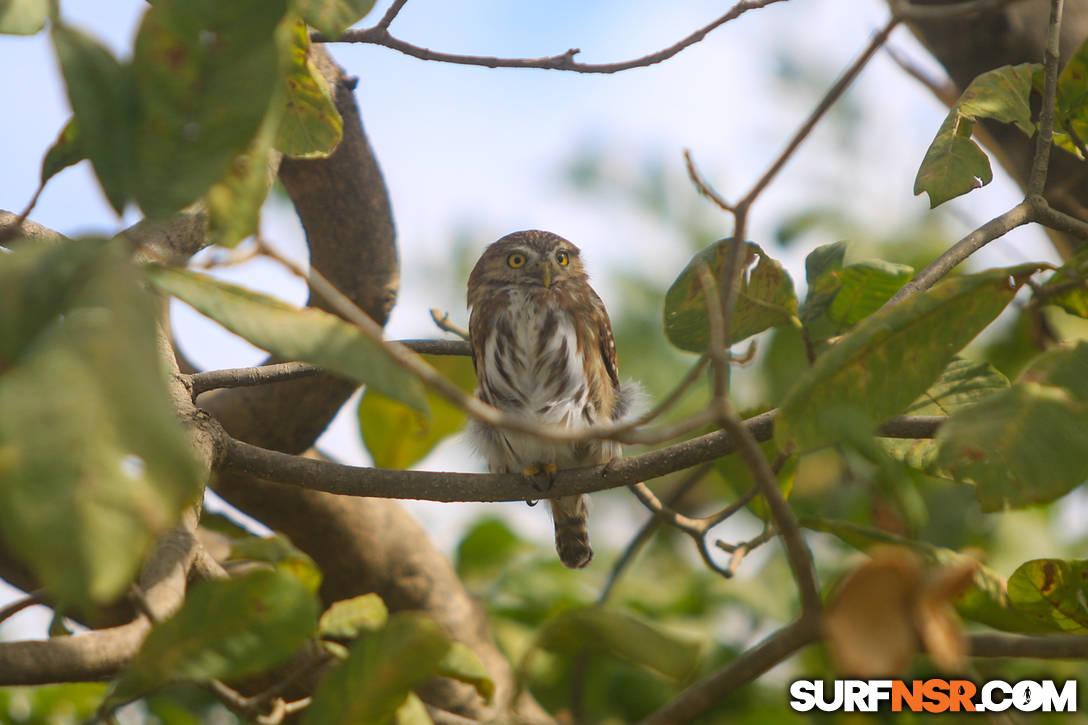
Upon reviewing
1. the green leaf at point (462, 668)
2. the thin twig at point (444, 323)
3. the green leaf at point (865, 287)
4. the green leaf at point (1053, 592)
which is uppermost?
the thin twig at point (444, 323)

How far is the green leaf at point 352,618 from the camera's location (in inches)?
71.1

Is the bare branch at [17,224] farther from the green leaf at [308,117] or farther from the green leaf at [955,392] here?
the green leaf at [955,392]

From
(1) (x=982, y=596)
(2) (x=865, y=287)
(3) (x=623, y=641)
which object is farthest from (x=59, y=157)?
(1) (x=982, y=596)

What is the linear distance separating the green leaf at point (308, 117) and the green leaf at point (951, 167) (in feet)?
4.43

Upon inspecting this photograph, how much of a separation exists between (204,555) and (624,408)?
225 centimetres

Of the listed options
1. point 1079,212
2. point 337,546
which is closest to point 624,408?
point 337,546

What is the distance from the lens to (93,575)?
0.76 metres

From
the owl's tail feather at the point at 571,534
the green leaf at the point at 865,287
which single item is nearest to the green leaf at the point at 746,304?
the green leaf at the point at 865,287

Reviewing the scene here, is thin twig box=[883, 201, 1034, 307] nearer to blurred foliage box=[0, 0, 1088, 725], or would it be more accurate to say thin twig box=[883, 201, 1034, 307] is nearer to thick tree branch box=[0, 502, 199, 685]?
blurred foliage box=[0, 0, 1088, 725]

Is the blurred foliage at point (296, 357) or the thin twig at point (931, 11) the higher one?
the thin twig at point (931, 11)

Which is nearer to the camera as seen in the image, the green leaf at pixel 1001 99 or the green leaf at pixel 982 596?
the green leaf at pixel 982 596

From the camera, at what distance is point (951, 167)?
6.81ft

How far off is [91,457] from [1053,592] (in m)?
1.97

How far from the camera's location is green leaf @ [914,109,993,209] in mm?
2043
